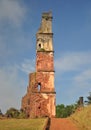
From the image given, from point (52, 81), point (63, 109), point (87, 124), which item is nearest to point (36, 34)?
point (52, 81)

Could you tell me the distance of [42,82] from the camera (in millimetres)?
47906

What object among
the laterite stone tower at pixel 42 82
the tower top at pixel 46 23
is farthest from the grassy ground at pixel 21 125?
the tower top at pixel 46 23

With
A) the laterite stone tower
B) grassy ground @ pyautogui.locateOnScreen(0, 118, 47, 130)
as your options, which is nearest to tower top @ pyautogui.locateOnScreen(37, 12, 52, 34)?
the laterite stone tower

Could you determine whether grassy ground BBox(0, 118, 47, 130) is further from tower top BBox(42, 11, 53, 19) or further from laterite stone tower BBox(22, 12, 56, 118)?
tower top BBox(42, 11, 53, 19)

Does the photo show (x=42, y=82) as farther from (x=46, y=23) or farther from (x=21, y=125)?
(x=21, y=125)

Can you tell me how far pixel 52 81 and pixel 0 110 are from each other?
9247mm

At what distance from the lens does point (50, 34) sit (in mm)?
50438

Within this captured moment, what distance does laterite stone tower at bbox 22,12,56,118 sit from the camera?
46.9 metres

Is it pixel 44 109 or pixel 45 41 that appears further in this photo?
pixel 45 41

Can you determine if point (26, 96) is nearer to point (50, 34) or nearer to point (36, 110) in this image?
point (36, 110)

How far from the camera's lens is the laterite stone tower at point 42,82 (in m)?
46.9

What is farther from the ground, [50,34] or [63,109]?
[50,34]

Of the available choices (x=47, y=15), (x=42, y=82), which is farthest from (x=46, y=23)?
(x=42, y=82)

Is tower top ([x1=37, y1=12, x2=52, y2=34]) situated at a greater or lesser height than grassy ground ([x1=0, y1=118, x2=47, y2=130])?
greater
